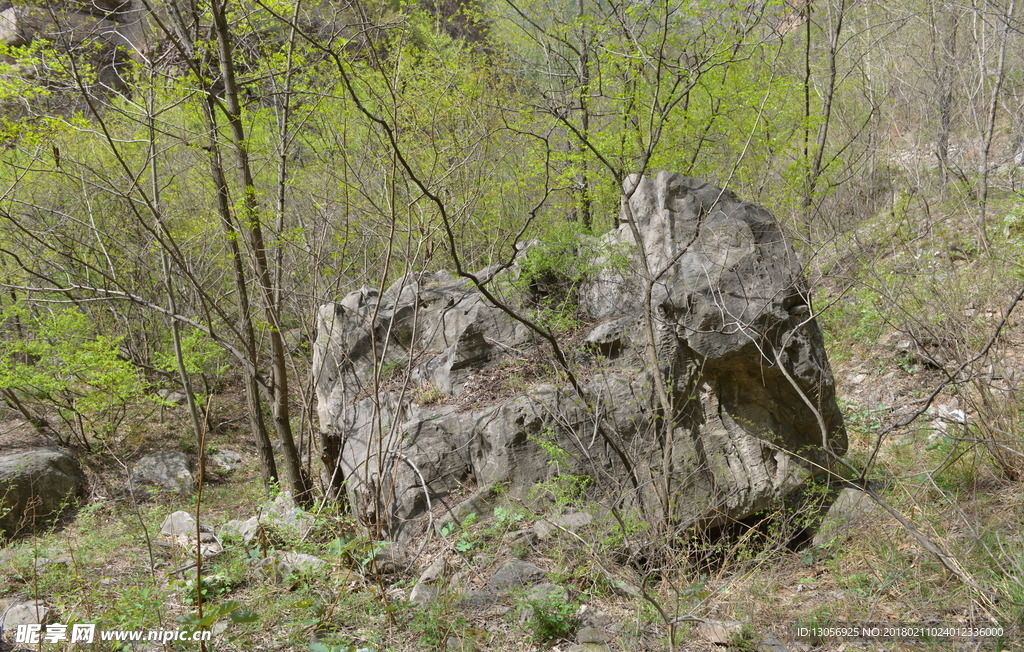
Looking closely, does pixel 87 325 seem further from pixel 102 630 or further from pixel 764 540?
pixel 764 540

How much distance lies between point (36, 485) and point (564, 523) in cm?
687

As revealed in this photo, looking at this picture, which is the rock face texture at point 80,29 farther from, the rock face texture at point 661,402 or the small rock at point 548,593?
Answer: the small rock at point 548,593

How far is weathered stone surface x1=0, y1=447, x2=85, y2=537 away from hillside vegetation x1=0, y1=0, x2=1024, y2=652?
388mm

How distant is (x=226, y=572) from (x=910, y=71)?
12311 millimetres

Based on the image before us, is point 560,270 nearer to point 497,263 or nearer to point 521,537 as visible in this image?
point 497,263

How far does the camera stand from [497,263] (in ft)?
21.7

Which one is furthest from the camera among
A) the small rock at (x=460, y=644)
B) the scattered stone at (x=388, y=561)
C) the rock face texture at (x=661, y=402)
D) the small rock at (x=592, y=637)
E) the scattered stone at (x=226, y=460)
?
the scattered stone at (x=226, y=460)

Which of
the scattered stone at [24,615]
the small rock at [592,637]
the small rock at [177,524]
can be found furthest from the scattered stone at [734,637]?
the small rock at [177,524]

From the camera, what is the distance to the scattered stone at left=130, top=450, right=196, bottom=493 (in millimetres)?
8125

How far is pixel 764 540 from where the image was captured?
5.00m

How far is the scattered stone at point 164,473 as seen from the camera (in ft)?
26.7

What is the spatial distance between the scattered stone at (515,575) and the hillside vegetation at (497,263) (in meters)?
0.12

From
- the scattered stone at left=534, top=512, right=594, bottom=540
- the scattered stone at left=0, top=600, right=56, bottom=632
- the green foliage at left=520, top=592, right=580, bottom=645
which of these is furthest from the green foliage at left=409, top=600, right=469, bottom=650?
the scattered stone at left=0, top=600, right=56, bottom=632

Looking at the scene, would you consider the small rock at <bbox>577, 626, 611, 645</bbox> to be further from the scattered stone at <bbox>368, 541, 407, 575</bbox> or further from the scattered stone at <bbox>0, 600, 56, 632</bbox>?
the scattered stone at <bbox>0, 600, 56, 632</bbox>
